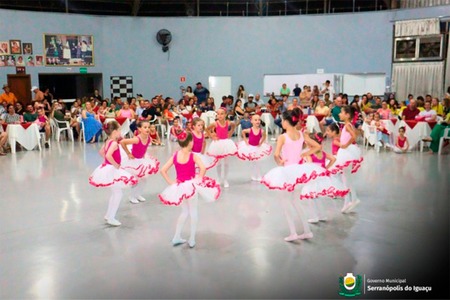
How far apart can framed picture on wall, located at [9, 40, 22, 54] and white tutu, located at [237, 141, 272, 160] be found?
1055 cm

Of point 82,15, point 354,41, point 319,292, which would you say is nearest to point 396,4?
point 354,41

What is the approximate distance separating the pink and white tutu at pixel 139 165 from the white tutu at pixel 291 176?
172 centimetres

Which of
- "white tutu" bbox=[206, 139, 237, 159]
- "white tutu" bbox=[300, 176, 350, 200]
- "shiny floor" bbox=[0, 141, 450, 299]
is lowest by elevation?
"shiny floor" bbox=[0, 141, 450, 299]

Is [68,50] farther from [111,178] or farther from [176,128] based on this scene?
[111,178]

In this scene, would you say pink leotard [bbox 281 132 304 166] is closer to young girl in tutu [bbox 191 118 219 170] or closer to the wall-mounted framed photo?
young girl in tutu [bbox 191 118 219 170]

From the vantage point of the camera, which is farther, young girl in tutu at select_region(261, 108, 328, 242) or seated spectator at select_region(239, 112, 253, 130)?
seated spectator at select_region(239, 112, 253, 130)

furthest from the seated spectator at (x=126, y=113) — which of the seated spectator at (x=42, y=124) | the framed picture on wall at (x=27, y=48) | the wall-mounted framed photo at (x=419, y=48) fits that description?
the wall-mounted framed photo at (x=419, y=48)

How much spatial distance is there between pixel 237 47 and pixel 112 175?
40.4 feet

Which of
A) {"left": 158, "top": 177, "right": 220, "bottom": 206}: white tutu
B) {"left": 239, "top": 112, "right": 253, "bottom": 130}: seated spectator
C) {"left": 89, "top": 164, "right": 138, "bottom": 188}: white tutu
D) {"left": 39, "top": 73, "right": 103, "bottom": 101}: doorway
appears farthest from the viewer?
{"left": 39, "top": 73, "right": 103, "bottom": 101}: doorway

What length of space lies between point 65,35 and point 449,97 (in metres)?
11.8

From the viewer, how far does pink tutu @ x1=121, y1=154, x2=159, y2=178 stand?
5527mm

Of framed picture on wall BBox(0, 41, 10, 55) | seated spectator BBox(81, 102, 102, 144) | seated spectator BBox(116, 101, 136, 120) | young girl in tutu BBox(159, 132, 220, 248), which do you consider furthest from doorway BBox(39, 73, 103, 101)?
young girl in tutu BBox(159, 132, 220, 248)

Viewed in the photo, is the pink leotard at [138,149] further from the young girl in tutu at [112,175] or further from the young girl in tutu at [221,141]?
the young girl in tutu at [221,141]

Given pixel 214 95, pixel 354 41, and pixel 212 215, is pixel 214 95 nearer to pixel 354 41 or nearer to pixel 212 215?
pixel 354 41
